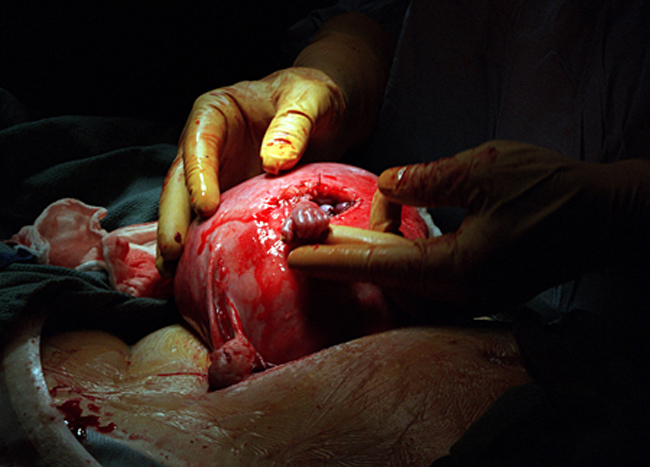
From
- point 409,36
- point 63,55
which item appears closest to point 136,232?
point 63,55

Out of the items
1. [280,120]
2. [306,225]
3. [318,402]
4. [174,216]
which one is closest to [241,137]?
[280,120]

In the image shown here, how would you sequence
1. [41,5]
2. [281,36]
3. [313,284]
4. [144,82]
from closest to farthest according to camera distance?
[313,284] → [41,5] → [144,82] → [281,36]

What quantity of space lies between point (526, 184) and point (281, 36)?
7.02ft

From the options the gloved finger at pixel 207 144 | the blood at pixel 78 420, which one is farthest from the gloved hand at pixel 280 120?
the blood at pixel 78 420

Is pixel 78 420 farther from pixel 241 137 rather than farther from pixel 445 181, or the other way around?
pixel 241 137

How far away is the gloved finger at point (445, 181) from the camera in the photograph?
0.85 m

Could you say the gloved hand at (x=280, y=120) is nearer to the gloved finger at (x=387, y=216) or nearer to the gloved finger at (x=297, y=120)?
the gloved finger at (x=297, y=120)

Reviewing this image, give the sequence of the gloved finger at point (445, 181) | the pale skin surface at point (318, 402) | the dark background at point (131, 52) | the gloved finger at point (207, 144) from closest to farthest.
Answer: the pale skin surface at point (318, 402), the gloved finger at point (445, 181), the gloved finger at point (207, 144), the dark background at point (131, 52)

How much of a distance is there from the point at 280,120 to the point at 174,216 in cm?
45

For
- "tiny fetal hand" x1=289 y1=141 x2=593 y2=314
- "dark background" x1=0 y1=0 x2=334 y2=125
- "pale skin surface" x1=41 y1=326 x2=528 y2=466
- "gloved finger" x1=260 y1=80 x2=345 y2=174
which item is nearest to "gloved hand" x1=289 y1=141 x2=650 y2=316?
"tiny fetal hand" x1=289 y1=141 x2=593 y2=314

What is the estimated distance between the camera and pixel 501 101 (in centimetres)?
150

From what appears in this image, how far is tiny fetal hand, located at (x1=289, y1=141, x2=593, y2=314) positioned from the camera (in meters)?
0.79

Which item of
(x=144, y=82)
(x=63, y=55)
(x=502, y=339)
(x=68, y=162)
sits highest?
(x=63, y=55)

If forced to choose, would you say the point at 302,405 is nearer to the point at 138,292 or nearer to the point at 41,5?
the point at 138,292
